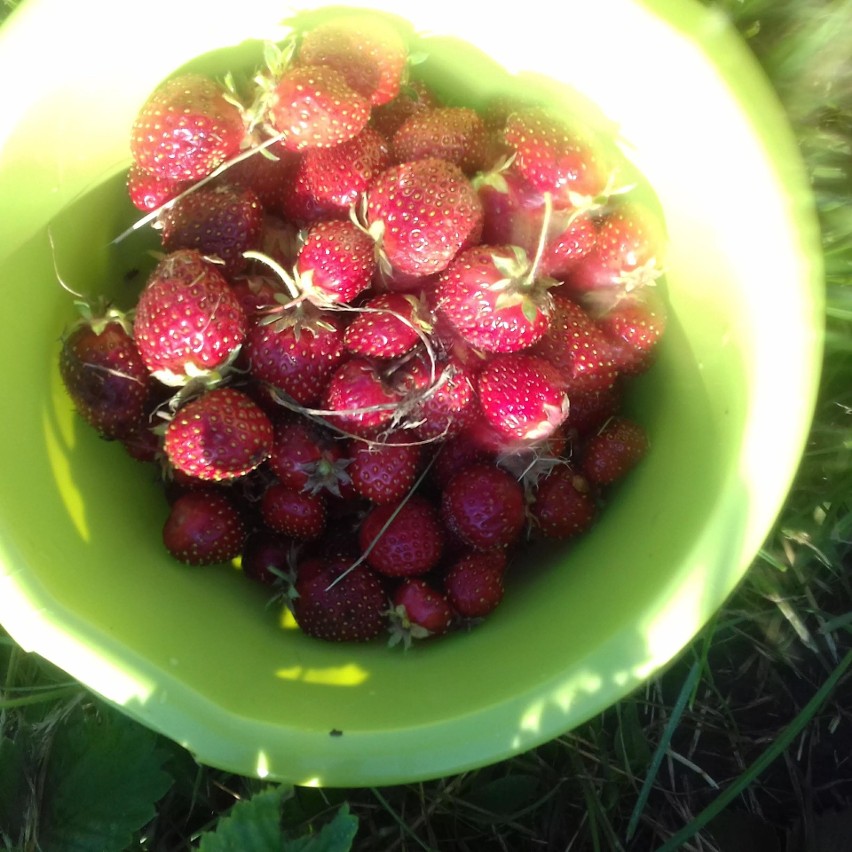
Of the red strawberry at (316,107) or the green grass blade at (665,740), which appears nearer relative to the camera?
the red strawberry at (316,107)

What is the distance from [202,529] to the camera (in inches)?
39.3

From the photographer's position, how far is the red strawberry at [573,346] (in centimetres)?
96

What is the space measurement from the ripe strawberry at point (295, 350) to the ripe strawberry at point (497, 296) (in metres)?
0.14

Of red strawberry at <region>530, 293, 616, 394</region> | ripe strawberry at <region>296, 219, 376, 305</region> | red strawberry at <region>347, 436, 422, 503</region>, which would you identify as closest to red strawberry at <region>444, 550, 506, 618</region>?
red strawberry at <region>347, 436, 422, 503</region>

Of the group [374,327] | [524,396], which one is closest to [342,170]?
[374,327]

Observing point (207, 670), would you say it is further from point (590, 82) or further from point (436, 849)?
point (590, 82)

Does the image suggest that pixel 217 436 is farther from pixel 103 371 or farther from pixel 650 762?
pixel 650 762

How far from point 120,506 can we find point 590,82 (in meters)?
0.71

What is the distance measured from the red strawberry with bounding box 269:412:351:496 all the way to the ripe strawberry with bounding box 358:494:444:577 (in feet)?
0.22

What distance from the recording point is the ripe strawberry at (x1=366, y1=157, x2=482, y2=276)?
0.87 metres

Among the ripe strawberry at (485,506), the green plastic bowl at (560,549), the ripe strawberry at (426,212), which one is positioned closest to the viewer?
the green plastic bowl at (560,549)

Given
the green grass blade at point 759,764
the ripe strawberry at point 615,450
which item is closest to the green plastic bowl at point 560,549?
the ripe strawberry at point 615,450

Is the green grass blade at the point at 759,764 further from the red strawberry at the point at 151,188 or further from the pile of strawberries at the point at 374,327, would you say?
the red strawberry at the point at 151,188

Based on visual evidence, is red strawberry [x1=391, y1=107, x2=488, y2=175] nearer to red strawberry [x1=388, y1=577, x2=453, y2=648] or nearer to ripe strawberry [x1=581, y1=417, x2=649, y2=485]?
ripe strawberry [x1=581, y1=417, x2=649, y2=485]
